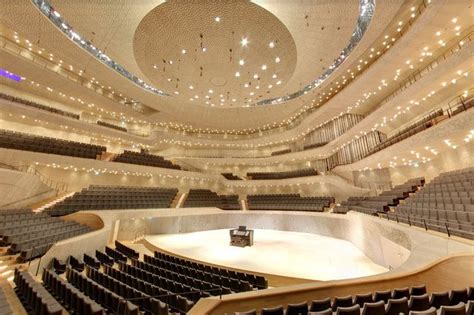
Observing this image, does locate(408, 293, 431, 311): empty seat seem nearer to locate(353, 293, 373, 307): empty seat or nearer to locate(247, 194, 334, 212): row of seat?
locate(353, 293, 373, 307): empty seat

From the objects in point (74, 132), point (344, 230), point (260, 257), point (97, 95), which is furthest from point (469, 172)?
point (74, 132)

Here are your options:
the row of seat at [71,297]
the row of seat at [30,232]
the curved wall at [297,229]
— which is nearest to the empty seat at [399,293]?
the curved wall at [297,229]

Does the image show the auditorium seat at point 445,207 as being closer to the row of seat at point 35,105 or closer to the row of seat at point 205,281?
the row of seat at point 205,281

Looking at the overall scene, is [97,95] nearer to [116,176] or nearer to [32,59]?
[32,59]

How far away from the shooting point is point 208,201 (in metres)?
17.8

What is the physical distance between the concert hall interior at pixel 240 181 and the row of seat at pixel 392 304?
0.08 ft

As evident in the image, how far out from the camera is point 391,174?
14.6 meters

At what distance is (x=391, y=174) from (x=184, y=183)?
1660 centimetres

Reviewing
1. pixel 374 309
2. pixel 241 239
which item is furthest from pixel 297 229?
pixel 374 309

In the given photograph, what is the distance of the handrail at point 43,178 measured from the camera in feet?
37.5

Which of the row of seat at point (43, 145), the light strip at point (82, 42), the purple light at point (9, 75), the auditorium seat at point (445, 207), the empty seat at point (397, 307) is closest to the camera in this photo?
the empty seat at point (397, 307)

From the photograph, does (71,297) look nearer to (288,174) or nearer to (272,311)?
(272,311)

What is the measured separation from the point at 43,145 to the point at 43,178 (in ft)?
6.75

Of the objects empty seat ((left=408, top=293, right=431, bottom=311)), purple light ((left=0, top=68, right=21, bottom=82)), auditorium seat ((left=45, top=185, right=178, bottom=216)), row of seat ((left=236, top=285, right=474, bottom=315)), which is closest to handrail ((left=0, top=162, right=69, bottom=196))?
auditorium seat ((left=45, top=185, right=178, bottom=216))
